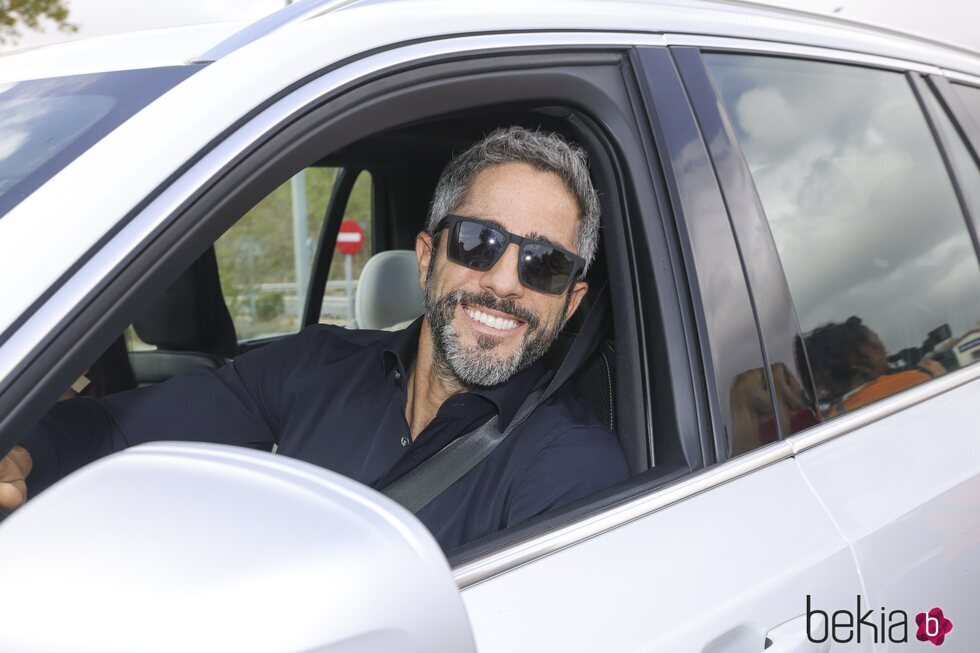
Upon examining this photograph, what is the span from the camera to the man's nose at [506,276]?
6.11ft

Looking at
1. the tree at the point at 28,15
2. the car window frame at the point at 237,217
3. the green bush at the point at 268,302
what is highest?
the tree at the point at 28,15

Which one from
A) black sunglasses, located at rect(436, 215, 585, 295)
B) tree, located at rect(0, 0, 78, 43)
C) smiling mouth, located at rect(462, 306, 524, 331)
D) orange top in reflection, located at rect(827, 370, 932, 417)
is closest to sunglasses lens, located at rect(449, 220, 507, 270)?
black sunglasses, located at rect(436, 215, 585, 295)

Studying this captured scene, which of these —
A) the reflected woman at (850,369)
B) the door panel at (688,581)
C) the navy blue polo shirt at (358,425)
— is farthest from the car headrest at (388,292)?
the door panel at (688,581)

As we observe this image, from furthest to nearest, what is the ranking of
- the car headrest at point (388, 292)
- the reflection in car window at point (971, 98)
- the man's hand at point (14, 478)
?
the car headrest at point (388, 292)
the reflection in car window at point (971, 98)
the man's hand at point (14, 478)

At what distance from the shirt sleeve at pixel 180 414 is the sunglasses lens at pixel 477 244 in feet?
1.87

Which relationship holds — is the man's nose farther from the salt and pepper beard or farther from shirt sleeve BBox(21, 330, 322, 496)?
shirt sleeve BBox(21, 330, 322, 496)

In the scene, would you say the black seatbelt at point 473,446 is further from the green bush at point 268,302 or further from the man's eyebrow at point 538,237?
the green bush at point 268,302

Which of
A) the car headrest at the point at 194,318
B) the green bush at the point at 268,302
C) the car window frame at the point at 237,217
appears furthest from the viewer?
the green bush at the point at 268,302

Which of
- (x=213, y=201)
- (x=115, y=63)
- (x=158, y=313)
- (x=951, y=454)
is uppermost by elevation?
(x=115, y=63)

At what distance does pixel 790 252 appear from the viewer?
5.31 ft

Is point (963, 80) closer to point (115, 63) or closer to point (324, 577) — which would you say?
point (115, 63)

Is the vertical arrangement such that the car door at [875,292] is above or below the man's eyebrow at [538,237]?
below

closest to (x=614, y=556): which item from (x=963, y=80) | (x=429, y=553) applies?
(x=429, y=553)

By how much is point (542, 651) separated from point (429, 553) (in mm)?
334
